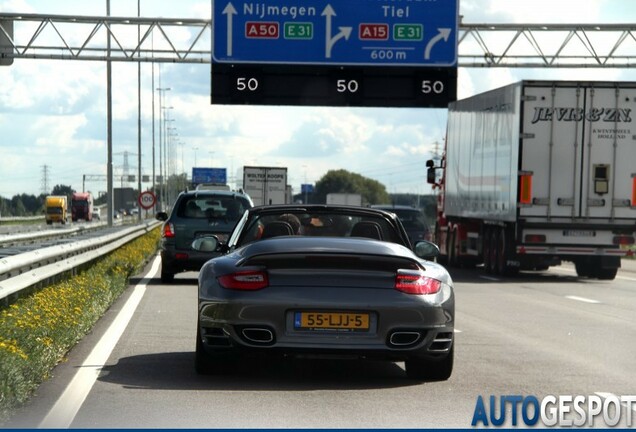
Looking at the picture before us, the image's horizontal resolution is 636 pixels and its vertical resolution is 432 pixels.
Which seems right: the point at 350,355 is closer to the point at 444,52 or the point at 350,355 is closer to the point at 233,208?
the point at 233,208

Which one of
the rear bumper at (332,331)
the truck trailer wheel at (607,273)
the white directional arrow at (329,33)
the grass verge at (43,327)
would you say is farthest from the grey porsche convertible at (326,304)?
the white directional arrow at (329,33)

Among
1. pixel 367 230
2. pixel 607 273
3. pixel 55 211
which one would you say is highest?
pixel 367 230

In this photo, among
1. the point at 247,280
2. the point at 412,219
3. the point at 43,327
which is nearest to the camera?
the point at 247,280

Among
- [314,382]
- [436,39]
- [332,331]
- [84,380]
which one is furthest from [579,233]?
[84,380]

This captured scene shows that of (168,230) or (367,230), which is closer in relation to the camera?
(367,230)

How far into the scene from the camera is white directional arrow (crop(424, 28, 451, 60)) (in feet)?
112

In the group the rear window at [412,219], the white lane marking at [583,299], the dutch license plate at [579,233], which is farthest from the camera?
the rear window at [412,219]

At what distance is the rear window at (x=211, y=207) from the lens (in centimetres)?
2439

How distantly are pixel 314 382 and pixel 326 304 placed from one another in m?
0.85

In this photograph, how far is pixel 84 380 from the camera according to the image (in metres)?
10.1

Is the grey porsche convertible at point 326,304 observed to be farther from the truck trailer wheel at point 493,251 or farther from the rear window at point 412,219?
the rear window at point 412,219

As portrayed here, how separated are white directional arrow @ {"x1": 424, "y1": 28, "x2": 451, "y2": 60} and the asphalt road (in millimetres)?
18016

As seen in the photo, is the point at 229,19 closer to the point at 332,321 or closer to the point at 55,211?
the point at 332,321

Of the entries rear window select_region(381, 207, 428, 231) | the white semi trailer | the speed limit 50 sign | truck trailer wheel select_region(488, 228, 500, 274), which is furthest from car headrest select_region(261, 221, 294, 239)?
the speed limit 50 sign
